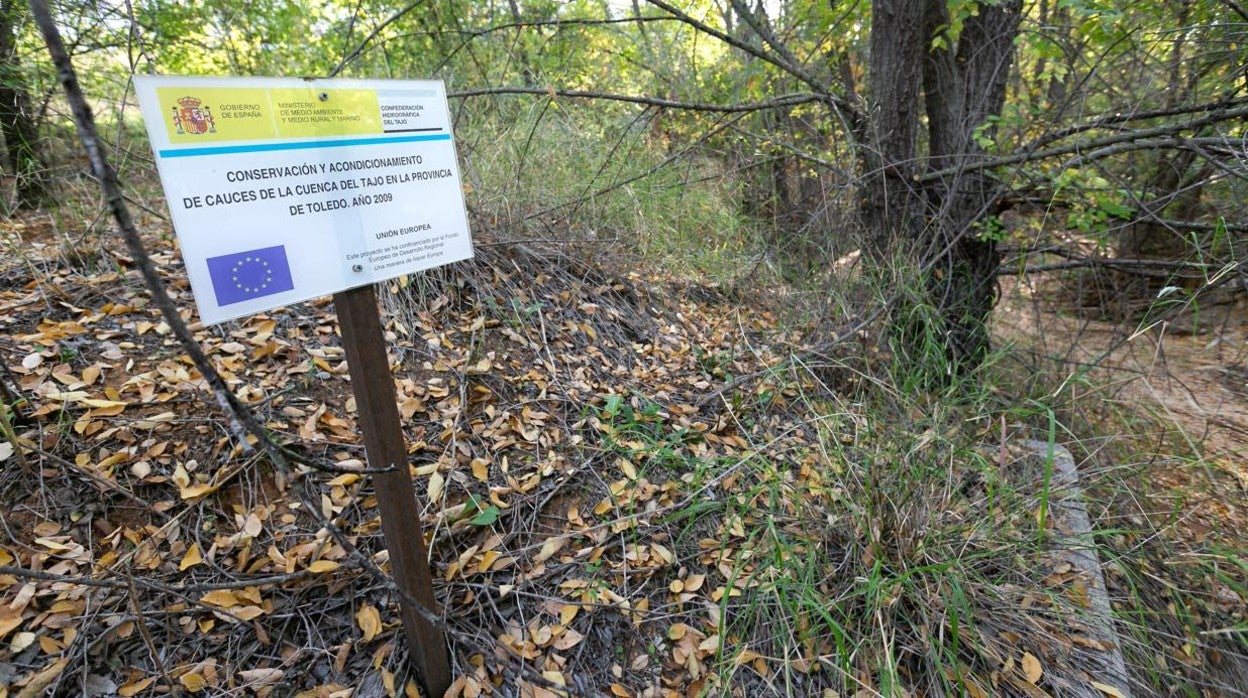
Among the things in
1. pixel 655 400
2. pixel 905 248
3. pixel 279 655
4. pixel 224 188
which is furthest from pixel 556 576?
pixel 905 248

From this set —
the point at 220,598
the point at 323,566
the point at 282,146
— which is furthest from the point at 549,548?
the point at 282,146

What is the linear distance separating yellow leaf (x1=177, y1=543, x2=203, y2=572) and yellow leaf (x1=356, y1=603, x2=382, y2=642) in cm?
48

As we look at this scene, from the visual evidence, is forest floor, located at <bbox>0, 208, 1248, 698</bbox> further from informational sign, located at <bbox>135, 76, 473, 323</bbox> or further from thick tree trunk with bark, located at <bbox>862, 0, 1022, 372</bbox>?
thick tree trunk with bark, located at <bbox>862, 0, 1022, 372</bbox>

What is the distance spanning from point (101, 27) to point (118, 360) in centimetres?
229

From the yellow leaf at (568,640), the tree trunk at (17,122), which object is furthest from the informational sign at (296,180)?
the tree trunk at (17,122)

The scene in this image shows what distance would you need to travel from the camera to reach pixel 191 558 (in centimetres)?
177

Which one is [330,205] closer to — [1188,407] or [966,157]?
[966,157]

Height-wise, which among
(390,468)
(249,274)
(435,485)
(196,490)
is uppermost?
(249,274)

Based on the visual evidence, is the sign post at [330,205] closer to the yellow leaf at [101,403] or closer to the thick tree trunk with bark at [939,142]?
the yellow leaf at [101,403]

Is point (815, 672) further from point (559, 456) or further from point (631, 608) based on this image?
point (559, 456)

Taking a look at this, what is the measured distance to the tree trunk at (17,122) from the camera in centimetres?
309

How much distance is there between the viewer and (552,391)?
9.22ft

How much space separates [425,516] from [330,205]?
1.18 m

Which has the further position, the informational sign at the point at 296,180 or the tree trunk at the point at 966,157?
the tree trunk at the point at 966,157
